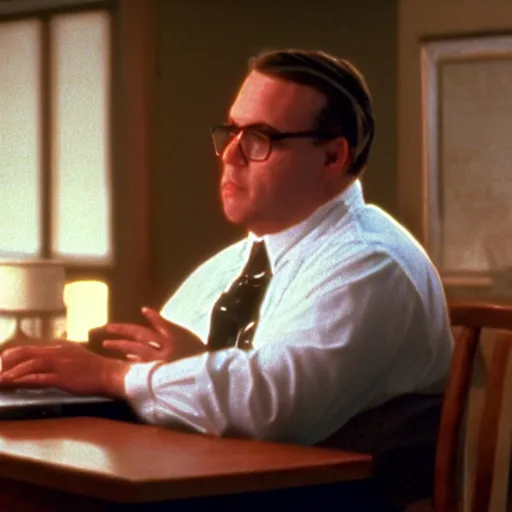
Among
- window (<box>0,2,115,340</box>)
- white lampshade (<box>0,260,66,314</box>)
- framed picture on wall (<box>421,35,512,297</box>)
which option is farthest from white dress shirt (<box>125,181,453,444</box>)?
window (<box>0,2,115,340</box>)

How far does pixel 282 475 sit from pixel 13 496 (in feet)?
1.20

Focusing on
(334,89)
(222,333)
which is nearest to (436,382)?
(222,333)

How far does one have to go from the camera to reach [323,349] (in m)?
1.70

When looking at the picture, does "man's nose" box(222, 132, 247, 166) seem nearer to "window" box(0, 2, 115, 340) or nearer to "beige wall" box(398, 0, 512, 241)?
"beige wall" box(398, 0, 512, 241)

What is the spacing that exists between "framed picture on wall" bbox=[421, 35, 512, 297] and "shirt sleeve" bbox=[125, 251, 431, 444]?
189cm

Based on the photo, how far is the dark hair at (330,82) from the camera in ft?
6.34

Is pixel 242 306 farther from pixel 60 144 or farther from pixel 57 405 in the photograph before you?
pixel 60 144

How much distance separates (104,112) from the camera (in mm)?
4891

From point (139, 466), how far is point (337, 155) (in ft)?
2.37

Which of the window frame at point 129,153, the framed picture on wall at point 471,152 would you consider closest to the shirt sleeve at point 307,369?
the framed picture on wall at point 471,152

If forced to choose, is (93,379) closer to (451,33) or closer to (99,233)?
(451,33)

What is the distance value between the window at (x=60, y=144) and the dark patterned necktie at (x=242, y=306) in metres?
2.75

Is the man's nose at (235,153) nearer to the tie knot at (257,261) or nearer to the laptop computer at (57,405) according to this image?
the tie knot at (257,261)

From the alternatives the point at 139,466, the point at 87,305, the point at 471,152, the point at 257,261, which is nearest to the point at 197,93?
the point at 87,305
